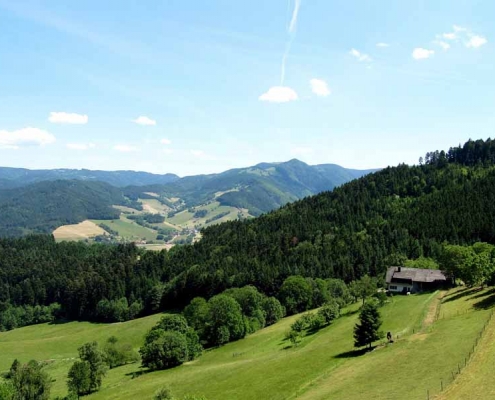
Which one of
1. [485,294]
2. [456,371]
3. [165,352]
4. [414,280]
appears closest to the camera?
[456,371]

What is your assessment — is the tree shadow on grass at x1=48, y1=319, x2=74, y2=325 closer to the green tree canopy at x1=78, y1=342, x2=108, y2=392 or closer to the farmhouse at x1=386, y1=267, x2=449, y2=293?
the green tree canopy at x1=78, y1=342, x2=108, y2=392

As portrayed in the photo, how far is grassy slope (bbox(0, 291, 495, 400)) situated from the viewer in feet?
159

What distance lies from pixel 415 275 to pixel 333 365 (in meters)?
57.1

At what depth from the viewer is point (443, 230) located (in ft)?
542

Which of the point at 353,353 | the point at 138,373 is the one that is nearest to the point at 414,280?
the point at 353,353

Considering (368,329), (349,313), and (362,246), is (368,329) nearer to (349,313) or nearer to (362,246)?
(349,313)

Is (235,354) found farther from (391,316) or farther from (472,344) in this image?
(472,344)

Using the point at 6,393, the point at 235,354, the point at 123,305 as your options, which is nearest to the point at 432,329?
the point at 235,354

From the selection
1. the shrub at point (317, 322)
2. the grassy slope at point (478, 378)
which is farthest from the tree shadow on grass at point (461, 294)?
the grassy slope at point (478, 378)

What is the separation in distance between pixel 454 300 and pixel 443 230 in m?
89.5

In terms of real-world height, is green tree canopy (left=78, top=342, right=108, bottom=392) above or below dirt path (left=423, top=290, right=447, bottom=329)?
below

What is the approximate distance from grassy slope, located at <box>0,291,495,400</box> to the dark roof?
883cm

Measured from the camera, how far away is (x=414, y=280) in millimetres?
106750

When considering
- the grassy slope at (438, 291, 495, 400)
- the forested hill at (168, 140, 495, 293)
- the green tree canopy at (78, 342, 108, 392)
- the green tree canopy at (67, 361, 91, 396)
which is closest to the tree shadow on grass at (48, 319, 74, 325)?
the forested hill at (168, 140, 495, 293)
